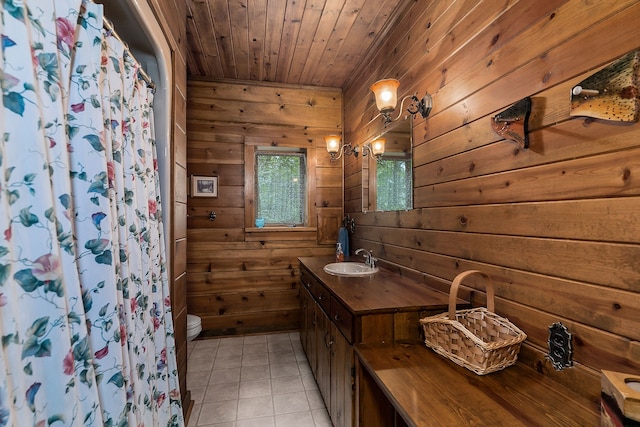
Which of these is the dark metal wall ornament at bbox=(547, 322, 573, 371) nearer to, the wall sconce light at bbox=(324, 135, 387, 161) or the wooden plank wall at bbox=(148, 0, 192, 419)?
the wall sconce light at bbox=(324, 135, 387, 161)

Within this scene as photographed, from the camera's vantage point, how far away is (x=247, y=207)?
3125 millimetres

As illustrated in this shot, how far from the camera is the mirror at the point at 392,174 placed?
2.00 meters

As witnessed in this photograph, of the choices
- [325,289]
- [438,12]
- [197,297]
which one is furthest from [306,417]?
[438,12]

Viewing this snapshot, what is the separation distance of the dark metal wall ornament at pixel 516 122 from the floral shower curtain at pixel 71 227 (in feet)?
4.71

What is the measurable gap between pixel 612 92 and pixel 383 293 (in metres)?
1.19

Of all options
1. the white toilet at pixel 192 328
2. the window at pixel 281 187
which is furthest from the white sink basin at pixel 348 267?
the white toilet at pixel 192 328

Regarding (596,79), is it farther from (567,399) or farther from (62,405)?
(62,405)

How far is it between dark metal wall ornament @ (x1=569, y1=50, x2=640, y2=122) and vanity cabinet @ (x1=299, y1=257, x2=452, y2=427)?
0.93 meters

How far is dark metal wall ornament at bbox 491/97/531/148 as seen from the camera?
110 centimetres

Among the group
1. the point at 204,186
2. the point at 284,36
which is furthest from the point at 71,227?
the point at 204,186

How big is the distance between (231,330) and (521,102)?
122 inches

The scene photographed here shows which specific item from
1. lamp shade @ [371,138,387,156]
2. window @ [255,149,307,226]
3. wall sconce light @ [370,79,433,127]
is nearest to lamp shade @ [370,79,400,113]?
wall sconce light @ [370,79,433,127]

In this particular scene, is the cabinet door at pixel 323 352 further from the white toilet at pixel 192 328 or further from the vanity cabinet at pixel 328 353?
the white toilet at pixel 192 328

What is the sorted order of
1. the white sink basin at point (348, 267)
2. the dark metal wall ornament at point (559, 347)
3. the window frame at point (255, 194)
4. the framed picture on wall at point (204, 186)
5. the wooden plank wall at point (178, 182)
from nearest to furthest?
1. the dark metal wall ornament at point (559, 347)
2. the wooden plank wall at point (178, 182)
3. the white sink basin at point (348, 267)
4. the framed picture on wall at point (204, 186)
5. the window frame at point (255, 194)
